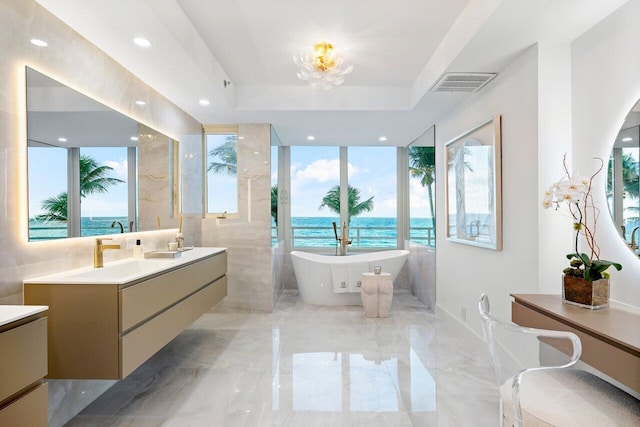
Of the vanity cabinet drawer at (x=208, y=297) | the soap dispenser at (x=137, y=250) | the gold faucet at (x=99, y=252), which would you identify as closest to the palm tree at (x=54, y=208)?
the gold faucet at (x=99, y=252)

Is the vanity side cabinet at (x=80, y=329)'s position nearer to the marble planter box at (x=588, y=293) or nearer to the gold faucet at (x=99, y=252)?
the gold faucet at (x=99, y=252)

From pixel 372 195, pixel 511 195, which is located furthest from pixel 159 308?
pixel 372 195

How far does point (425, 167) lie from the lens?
16.1 feet

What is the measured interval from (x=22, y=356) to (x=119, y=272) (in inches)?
51.7

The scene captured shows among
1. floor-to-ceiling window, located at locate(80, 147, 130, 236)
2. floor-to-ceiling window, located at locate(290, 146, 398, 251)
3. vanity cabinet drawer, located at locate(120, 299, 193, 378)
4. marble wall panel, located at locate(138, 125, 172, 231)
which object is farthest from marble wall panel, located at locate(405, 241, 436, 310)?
floor-to-ceiling window, located at locate(80, 147, 130, 236)

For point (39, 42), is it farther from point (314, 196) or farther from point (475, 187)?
point (314, 196)

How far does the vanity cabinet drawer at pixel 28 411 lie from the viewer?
1.22 m

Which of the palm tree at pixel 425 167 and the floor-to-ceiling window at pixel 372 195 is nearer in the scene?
the palm tree at pixel 425 167

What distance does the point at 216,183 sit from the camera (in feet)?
15.3

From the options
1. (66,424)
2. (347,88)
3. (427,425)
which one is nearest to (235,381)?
(66,424)

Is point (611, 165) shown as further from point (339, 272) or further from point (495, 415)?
point (339, 272)

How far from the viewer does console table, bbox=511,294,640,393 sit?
1.29 metres

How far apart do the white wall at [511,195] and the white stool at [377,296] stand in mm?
964

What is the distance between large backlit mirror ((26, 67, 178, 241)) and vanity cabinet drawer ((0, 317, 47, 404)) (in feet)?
2.56
